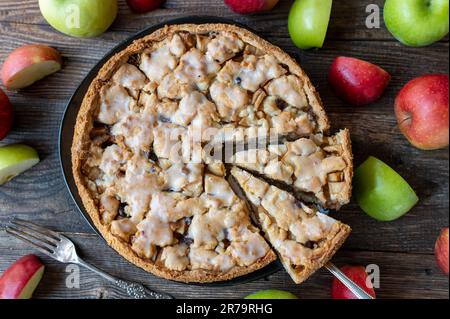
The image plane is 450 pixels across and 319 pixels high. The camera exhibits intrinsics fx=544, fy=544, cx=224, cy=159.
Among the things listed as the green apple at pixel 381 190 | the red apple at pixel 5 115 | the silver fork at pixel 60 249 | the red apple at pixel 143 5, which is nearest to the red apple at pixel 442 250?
the green apple at pixel 381 190

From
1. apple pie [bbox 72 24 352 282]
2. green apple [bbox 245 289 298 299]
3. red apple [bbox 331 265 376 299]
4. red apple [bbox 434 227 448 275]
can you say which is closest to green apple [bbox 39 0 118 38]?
apple pie [bbox 72 24 352 282]

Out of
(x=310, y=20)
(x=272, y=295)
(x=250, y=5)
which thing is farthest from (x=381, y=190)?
(x=250, y=5)

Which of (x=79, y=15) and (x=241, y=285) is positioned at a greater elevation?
(x=79, y=15)

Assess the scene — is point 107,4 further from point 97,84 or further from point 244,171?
point 244,171

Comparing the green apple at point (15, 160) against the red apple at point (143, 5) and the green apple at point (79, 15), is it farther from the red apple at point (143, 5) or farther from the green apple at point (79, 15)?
the red apple at point (143, 5)

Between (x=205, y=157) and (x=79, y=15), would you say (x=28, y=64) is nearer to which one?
(x=79, y=15)
